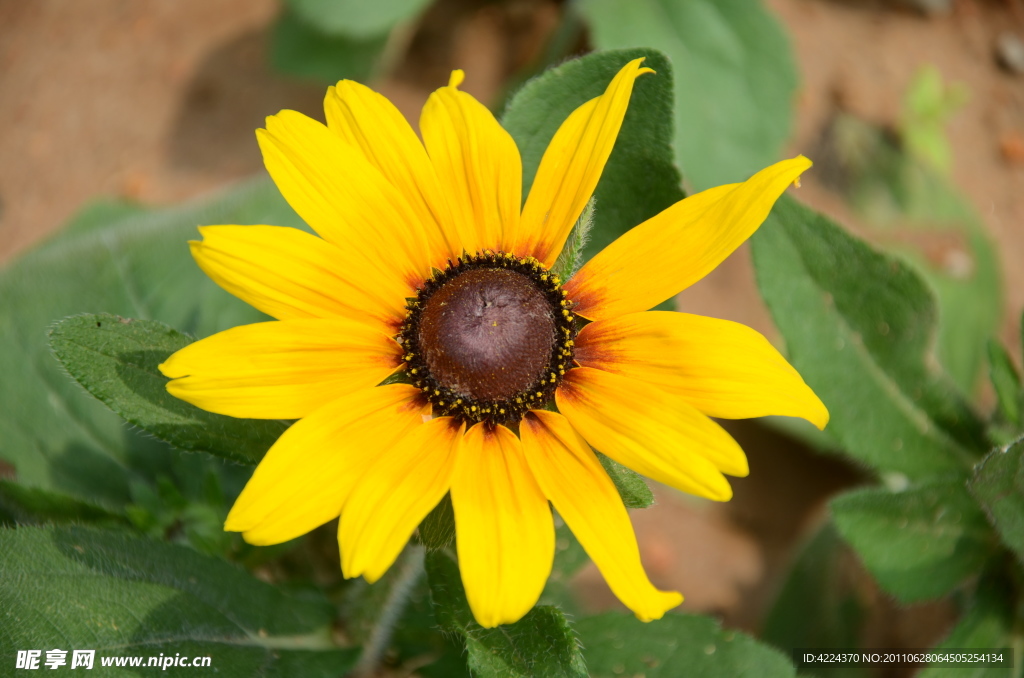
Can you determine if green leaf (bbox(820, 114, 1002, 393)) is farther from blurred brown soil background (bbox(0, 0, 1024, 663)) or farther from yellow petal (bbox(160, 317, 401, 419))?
yellow petal (bbox(160, 317, 401, 419))

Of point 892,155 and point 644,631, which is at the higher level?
point 892,155

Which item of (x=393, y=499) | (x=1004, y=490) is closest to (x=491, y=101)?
(x=1004, y=490)

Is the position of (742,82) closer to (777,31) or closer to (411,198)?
(777,31)

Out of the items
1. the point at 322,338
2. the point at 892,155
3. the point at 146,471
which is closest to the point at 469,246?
the point at 322,338

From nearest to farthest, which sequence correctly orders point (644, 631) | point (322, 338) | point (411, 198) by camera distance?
point (322, 338) < point (411, 198) < point (644, 631)

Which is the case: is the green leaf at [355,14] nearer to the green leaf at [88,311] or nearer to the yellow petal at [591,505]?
the green leaf at [88,311]

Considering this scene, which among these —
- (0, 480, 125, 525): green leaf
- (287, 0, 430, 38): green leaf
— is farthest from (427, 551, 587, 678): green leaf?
(287, 0, 430, 38): green leaf
